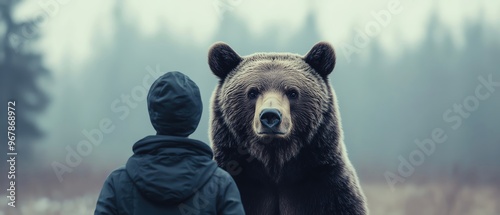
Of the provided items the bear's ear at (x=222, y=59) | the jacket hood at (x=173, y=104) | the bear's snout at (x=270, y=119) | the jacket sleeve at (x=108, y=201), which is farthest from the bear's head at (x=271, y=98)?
the jacket sleeve at (x=108, y=201)

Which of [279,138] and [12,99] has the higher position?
[12,99]

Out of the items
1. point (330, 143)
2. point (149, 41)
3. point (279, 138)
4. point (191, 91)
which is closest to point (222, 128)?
point (279, 138)

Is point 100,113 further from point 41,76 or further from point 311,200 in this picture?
point 311,200

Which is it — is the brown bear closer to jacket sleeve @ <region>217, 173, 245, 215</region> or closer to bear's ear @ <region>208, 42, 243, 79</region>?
bear's ear @ <region>208, 42, 243, 79</region>

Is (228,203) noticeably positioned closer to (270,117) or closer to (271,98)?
(270,117)

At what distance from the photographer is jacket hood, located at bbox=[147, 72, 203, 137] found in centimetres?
222

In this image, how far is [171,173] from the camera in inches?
84.6

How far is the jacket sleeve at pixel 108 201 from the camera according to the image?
2195 millimetres

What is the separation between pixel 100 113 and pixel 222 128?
72.7 inches

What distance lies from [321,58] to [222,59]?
57 centimetres

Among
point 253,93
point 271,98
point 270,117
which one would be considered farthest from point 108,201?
point 253,93

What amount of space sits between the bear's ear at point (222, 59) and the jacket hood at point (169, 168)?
1.54 m

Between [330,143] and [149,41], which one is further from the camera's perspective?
[149,41]

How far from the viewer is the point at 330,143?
11.7 feet
